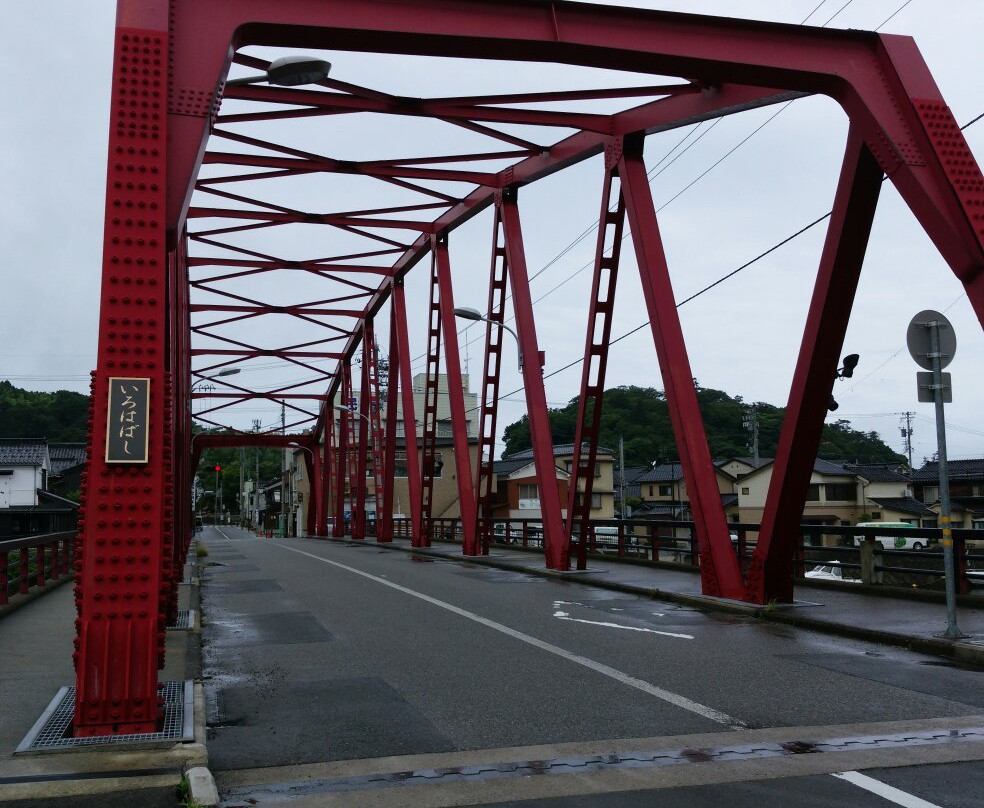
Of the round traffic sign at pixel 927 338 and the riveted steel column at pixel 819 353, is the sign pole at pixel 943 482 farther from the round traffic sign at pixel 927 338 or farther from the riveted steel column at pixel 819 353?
the riveted steel column at pixel 819 353

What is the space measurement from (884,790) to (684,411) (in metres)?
9.02

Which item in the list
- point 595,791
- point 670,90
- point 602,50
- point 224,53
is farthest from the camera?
point 670,90

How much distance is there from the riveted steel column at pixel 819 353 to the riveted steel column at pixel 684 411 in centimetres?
98

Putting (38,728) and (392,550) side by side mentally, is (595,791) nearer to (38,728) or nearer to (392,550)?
(38,728)

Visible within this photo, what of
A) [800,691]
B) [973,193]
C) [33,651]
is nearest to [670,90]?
[973,193]

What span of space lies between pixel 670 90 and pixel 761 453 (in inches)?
2838

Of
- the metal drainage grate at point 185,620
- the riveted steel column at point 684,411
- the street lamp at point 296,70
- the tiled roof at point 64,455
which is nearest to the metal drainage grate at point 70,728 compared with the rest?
the metal drainage grate at point 185,620

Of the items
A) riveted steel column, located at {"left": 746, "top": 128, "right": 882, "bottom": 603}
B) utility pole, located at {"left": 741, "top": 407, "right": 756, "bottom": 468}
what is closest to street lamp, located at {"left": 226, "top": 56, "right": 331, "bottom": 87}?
riveted steel column, located at {"left": 746, "top": 128, "right": 882, "bottom": 603}

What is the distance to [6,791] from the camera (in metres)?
4.51

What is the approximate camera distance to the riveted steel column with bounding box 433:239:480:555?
24844mm

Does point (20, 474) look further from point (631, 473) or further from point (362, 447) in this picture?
point (631, 473)

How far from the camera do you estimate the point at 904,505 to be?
60.6m

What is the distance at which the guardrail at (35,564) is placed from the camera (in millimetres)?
11891

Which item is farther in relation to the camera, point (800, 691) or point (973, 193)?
point (973, 193)
